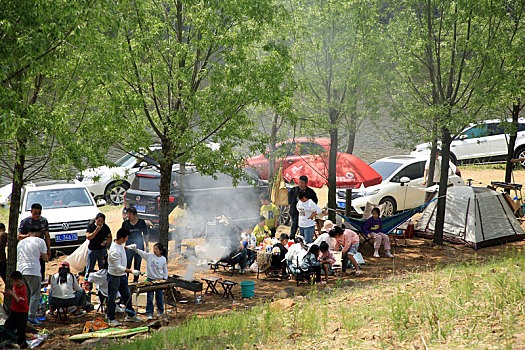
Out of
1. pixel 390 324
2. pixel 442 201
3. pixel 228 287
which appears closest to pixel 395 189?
pixel 442 201

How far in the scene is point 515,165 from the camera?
2225 centimetres

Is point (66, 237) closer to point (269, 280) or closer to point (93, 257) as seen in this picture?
point (93, 257)

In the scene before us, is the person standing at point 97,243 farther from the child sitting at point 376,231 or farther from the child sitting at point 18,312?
the child sitting at point 376,231

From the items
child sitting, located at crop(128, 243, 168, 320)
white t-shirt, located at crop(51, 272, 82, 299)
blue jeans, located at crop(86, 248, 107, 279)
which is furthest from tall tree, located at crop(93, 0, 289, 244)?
white t-shirt, located at crop(51, 272, 82, 299)

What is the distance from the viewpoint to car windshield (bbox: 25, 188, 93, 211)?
1400cm

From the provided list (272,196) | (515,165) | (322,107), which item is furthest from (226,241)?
(515,165)

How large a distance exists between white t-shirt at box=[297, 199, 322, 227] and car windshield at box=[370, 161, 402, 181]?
18.4ft

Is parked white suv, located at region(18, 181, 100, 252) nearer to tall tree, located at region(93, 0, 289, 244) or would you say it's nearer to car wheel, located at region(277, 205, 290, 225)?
tall tree, located at region(93, 0, 289, 244)

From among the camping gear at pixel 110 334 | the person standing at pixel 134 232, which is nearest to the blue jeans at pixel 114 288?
the camping gear at pixel 110 334

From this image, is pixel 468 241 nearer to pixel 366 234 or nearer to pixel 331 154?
pixel 366 234

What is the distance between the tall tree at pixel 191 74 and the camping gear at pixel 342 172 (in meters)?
4.32

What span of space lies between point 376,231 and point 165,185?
5285mm

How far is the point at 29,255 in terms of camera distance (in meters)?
8.26

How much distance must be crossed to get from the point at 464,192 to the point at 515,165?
10.1 meters
